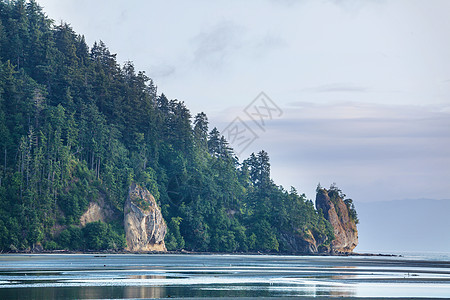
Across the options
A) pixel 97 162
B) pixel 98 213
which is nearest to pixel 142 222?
pixel 98 213

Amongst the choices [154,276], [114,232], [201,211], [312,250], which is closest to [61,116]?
[114,232]

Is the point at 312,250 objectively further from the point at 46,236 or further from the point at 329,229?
the point at 46,236

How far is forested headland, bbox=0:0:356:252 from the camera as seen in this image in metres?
128

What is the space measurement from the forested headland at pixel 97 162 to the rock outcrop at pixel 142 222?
94.5 inches

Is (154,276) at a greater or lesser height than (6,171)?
lesser

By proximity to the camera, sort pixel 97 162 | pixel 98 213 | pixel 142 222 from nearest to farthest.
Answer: pixel 98 213 → pixel 142 222 → pixel 97 162

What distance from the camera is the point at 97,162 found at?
147875 mm

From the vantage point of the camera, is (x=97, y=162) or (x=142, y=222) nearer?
(x=142, y=222)

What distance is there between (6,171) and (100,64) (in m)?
54.8

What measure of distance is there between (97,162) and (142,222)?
767 inches

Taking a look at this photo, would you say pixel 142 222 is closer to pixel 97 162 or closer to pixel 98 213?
pixel 98 213

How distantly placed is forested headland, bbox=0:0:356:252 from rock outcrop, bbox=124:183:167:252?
240 centimetres

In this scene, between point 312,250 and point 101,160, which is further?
point 312,250

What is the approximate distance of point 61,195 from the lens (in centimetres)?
13100
